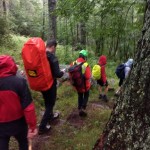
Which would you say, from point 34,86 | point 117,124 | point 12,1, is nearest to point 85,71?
point 34,86

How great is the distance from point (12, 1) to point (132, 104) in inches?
1541

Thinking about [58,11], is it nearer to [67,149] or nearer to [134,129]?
[67,149]

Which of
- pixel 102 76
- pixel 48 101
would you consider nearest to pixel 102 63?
pixel 102 76

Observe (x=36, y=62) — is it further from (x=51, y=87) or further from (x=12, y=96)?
(x=12, y=96)

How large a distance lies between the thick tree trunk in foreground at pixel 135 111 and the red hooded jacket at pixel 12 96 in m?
1.36

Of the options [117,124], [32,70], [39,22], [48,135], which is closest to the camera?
[117,124]

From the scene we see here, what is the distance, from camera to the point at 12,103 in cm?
441

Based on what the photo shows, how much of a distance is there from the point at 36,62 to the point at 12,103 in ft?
4.98

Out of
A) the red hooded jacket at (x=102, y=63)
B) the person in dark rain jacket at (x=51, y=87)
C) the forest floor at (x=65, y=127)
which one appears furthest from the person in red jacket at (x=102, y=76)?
the person in dark rain jacket at (x=51, y=87)

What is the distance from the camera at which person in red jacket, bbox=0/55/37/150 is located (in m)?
4.36

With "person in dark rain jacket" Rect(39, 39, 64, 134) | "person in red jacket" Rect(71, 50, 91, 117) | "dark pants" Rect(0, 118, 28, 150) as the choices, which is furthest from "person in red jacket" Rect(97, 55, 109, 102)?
"dark pants" Rect(0, 118, 28, 150)

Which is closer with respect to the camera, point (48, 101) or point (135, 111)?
point (135, 111)

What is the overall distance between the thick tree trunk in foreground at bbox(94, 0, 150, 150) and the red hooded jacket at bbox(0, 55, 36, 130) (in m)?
1.36

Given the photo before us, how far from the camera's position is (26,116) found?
4.44 metres
